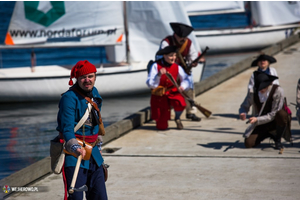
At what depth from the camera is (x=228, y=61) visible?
2792 centimetres

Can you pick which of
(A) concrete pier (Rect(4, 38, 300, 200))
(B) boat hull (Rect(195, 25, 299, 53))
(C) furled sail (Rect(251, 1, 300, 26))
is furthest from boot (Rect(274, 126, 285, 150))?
(C) furled sail (Rect(251, 1, 300, 26))

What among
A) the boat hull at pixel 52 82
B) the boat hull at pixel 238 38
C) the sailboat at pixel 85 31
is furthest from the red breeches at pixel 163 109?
the boat hull at pixel 238 38

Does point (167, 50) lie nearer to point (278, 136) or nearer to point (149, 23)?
point (278, 136)

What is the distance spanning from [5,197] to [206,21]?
2046 inches

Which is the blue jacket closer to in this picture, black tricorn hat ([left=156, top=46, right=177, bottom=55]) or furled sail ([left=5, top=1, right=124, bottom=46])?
black tricorn hat ([left=156, top=46, right=177, bottom=55])

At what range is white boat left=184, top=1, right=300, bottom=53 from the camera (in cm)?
2956

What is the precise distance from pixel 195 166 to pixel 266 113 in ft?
4.74

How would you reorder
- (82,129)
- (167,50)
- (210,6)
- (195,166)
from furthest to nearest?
(210,6) → (167,50) → (195,166) → (82,129)

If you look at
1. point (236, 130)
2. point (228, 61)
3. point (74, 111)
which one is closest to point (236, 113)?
point (236, 130)

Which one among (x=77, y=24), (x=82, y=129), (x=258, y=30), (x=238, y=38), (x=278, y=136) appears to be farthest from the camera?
(x=258, y=30)

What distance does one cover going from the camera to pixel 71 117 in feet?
15.8

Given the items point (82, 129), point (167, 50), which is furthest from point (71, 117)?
point (167, 50)

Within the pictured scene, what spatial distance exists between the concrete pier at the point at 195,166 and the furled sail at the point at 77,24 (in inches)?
249

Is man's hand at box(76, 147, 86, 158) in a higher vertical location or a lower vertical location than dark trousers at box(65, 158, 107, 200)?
higher
